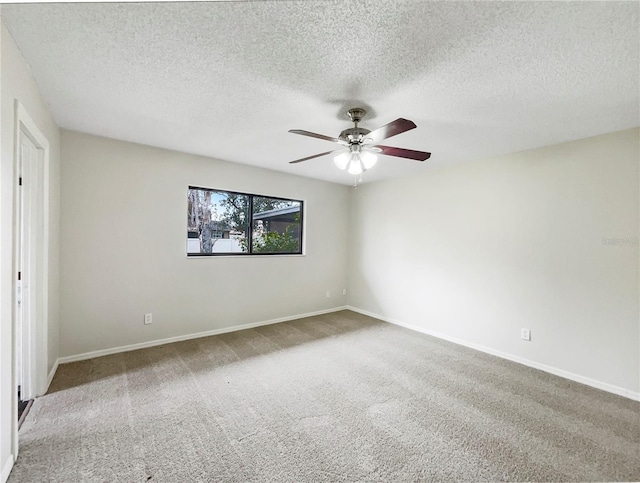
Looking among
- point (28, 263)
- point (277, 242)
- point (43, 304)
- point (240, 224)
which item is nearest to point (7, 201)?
point (28, 263)

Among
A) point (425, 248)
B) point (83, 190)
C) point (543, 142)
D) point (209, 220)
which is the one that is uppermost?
point (543, 142)

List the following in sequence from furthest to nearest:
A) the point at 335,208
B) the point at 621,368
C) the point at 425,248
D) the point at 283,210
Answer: the point at 335,208 < the point at 283,210 < the point at 425,248 < the point at 621,368

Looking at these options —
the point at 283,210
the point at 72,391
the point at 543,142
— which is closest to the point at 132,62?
the point at 72,391

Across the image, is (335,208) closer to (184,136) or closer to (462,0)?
(184,136)

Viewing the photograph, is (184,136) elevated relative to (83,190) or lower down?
elevated

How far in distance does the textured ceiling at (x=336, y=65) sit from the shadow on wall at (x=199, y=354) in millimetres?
2416

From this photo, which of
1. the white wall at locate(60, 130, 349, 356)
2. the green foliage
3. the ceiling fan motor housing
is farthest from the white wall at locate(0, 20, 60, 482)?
the green foliage

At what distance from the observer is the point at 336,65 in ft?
5.71

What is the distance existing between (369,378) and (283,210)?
114 inches

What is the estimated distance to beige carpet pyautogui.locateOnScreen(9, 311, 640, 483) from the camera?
65.4 inches

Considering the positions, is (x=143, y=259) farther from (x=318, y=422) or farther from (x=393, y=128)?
(x=393, y=128)

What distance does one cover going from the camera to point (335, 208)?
5246 mm

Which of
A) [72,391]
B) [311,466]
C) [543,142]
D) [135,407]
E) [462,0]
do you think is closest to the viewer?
[462,0]

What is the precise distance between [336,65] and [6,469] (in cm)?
295
